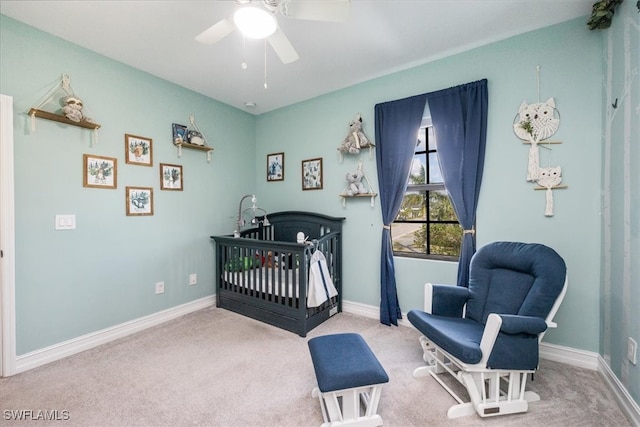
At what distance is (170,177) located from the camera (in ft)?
9.84

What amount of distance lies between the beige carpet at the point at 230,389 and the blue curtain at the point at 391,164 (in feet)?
1.27

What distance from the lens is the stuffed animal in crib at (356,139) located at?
295 cm

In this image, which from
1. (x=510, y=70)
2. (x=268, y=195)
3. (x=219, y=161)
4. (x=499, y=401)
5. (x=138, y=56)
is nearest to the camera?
(x=499, y=401)

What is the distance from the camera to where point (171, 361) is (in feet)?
7.07

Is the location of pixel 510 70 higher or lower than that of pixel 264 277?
higher

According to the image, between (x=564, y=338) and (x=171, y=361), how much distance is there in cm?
307

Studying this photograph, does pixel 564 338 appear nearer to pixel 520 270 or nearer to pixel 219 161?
pixel 520 270

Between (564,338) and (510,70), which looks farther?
(510,70)

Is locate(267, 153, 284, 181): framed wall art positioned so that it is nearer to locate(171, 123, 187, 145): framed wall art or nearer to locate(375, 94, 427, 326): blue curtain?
locate(171, 123, 187, 145): framed wall art

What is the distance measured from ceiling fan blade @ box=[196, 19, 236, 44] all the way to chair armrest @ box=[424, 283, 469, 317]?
7.09ft

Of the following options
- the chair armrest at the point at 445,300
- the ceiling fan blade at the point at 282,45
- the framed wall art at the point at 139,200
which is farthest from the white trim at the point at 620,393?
the framed wall art at the point at 139,200

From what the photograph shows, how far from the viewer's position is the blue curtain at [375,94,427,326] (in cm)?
271

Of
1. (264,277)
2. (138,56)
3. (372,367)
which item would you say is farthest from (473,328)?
(138,56)

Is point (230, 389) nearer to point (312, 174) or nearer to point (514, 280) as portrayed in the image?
point (514, 280)
